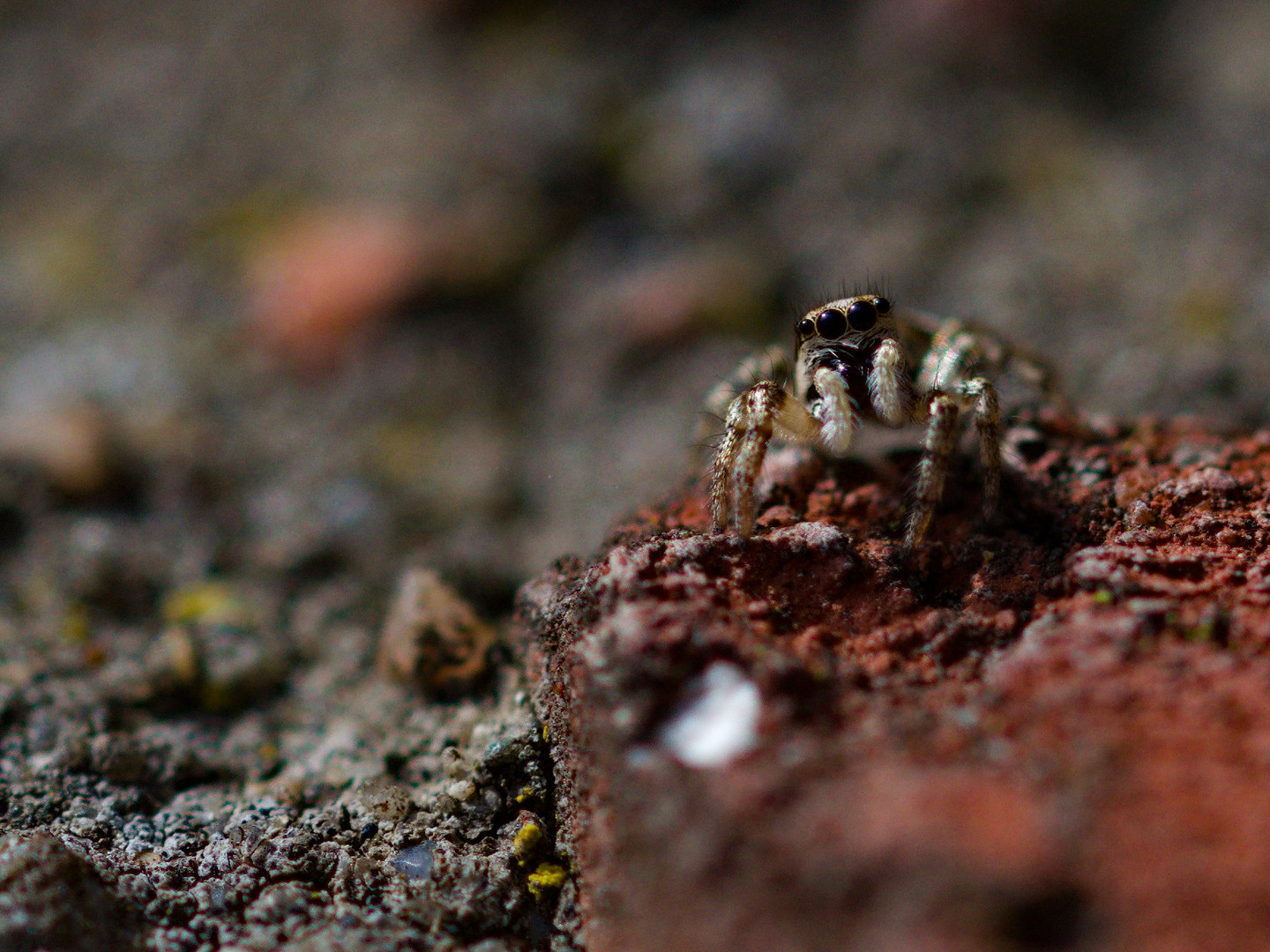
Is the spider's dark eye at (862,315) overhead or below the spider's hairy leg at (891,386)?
overhead

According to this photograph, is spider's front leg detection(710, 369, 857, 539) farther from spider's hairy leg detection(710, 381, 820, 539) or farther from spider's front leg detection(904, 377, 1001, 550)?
spider's front leg detection(904, 377, 1001, 550)

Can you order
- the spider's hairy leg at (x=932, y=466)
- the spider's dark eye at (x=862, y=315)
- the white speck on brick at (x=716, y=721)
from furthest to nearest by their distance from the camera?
the spider's dark eye at (x=862, y=315)
the spider's hairy leg at (x=932, y=466)
the white speck on brick at (x=716, y=721)

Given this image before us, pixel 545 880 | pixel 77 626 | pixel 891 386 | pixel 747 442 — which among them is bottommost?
pixel 545 880

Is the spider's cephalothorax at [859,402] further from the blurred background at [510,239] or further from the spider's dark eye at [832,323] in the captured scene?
the blurred background at [510,239]

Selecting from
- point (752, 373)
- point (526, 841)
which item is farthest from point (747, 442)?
point (526, 841)

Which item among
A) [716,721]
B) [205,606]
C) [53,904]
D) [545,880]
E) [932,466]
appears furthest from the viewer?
[205,606]

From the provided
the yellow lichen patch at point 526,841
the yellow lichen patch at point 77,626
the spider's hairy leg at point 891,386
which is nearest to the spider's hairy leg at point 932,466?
the spider's hairy leg at point 891,386

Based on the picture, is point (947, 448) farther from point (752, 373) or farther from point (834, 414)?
point (752, 373)

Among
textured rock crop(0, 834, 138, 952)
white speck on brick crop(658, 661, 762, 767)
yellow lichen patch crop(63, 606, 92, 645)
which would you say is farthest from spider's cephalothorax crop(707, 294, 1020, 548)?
yellow lichen patch crop(63, 606, 92, 645)
